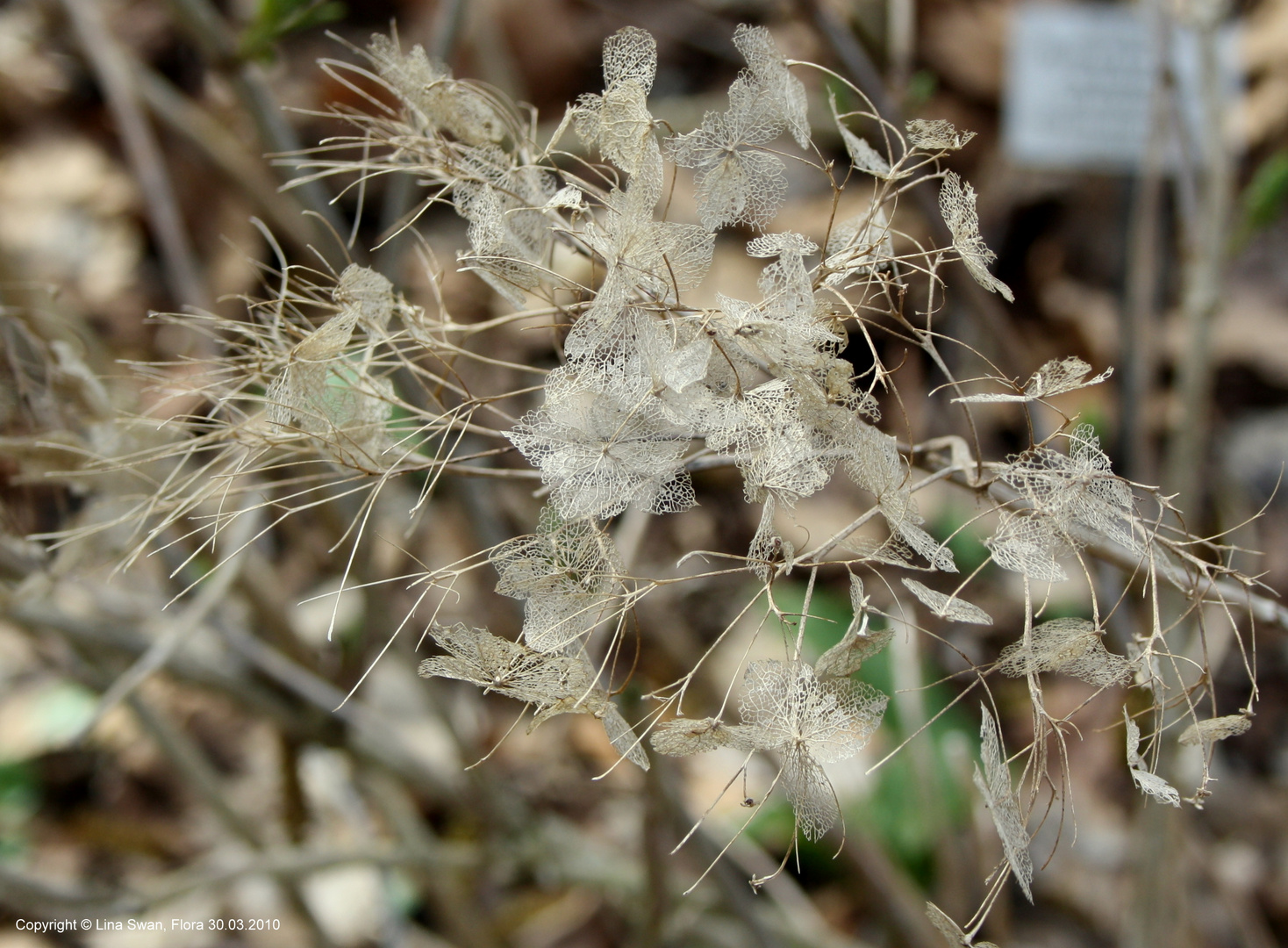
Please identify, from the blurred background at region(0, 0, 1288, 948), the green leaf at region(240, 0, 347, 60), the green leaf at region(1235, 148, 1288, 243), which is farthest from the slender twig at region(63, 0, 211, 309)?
the green leaf at region(1235, 148, 1288, 243)

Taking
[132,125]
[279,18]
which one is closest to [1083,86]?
[279,18]

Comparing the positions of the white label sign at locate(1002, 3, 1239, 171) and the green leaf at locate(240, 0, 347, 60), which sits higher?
the green leaf at locate(240, 0, 347, 60)

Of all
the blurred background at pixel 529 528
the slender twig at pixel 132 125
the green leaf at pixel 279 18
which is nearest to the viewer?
the green leaf at pixel 279 18

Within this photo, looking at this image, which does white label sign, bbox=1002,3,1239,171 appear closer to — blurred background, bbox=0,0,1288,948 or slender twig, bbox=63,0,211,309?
blurred background, bbox=0,0,1288,948

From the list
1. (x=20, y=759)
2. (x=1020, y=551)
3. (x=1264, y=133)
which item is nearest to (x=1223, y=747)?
(x=1264, y=133)

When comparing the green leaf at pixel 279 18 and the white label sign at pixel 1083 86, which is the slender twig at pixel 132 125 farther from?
the white label sign at pixel 1083 86

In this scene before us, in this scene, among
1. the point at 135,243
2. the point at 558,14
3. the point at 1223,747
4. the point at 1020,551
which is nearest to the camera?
the point at 1020,551

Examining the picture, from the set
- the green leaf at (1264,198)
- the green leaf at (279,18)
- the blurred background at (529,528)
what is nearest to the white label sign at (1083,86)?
the blurred background at (529,528)

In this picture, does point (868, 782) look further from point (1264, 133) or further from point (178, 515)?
point (1264, 133)
